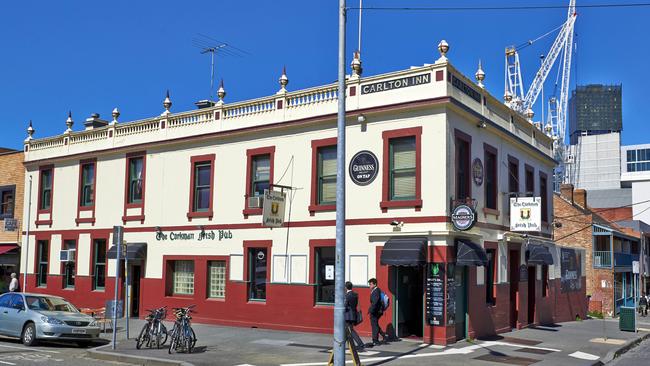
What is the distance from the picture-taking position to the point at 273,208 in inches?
808

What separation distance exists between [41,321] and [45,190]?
13.3 meters

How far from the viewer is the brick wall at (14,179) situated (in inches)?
1220

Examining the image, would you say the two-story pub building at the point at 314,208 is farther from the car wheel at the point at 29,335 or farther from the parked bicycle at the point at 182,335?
the car wheel at the point at 29,335

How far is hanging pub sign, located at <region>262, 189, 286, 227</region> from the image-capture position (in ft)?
66.3

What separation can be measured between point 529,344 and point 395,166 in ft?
21.3

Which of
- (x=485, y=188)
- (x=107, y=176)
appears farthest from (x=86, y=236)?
(x=485, y=188)

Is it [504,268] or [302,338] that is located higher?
[504,268]

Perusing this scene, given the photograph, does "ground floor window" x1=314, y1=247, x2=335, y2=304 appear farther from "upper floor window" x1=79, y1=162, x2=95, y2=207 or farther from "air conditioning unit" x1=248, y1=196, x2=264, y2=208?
"upper floor window" x1=79, y1=162, x2=95, y2=207

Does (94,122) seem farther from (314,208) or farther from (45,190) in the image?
(314,208)

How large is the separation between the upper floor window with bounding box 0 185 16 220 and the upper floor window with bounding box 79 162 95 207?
5863 mm

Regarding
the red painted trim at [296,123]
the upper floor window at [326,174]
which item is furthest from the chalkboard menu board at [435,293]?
the red painted trim at [296,123]

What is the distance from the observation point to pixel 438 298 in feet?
59.8

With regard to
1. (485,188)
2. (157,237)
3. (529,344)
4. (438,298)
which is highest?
(485,188)

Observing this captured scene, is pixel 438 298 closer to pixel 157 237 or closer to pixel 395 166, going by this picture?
pixel 395 166
